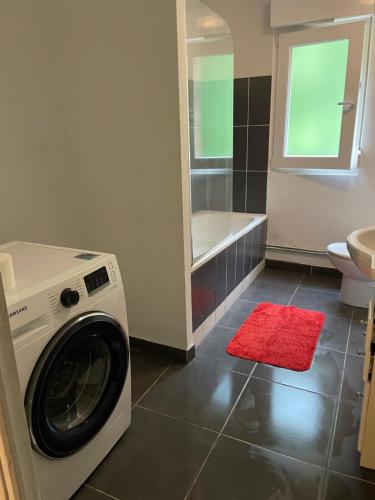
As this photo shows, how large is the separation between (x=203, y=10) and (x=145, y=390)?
2.31 metres

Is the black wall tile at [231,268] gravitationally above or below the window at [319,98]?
below

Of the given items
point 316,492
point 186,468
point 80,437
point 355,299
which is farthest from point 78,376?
point 355,299

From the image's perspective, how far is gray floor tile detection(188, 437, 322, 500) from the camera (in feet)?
4.24

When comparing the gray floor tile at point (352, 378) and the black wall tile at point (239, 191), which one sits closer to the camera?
the gray floor tile at point (352, 378)

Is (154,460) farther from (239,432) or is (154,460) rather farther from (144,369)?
(144,369)

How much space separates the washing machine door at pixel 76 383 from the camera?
A: 42.3 inches

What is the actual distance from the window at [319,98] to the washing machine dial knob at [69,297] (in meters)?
2.41

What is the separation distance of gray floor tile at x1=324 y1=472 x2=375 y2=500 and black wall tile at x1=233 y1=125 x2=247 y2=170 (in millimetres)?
2562

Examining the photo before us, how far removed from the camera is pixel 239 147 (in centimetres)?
332

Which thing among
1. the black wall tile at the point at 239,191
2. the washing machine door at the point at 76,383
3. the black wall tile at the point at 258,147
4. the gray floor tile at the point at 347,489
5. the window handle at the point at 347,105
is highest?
the window handle at the point at 347,105

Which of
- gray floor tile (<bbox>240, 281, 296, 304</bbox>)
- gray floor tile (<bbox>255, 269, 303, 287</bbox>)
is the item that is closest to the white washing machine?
gray floor tile (<bbox>240, 281, 296, 304</bbox>)

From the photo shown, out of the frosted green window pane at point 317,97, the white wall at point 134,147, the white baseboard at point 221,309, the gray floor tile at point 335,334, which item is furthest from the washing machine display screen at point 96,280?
the frosted green window pane at point 317,97

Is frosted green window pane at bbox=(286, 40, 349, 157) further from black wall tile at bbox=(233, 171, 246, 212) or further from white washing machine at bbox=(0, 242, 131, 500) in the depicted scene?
white washing machine at bbox=(0, 242, 131, 500)

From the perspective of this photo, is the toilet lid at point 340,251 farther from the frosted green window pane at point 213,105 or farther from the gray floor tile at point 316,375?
the frosted green window pane at point 213,105
